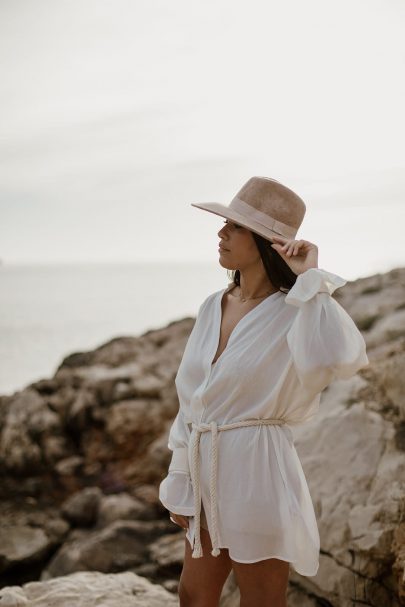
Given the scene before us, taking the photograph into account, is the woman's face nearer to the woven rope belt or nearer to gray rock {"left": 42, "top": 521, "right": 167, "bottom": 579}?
the woven rope belt

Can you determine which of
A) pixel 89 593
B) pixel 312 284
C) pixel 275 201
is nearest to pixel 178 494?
pixel 312 284

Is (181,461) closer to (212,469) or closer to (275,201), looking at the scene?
(212,469)

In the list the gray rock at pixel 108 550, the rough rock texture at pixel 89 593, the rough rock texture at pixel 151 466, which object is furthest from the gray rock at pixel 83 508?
the rough rock texture at pixel 89 593

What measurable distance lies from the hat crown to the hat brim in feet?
0.25

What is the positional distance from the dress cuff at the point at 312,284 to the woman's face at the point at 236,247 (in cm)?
34

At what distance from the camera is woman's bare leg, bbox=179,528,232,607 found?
102 inches

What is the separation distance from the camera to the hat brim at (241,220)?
2.44m

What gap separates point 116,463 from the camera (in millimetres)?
6590

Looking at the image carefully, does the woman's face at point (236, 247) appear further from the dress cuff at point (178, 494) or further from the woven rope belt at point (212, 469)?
the dress cuff at point (178, 494)

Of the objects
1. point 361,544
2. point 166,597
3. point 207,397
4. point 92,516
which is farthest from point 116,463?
point 207,397

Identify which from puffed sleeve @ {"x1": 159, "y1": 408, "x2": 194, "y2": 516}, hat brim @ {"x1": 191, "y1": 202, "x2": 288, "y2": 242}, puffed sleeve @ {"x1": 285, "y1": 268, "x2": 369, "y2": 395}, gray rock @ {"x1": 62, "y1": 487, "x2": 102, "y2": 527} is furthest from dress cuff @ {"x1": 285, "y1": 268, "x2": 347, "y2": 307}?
gray rock @ {"x1": 62, "y1": 487, "x2": 102, "y2": 527}

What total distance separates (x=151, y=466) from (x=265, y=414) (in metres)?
4.06

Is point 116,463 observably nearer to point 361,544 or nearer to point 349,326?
point 361,544

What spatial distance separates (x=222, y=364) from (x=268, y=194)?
0.74 m
